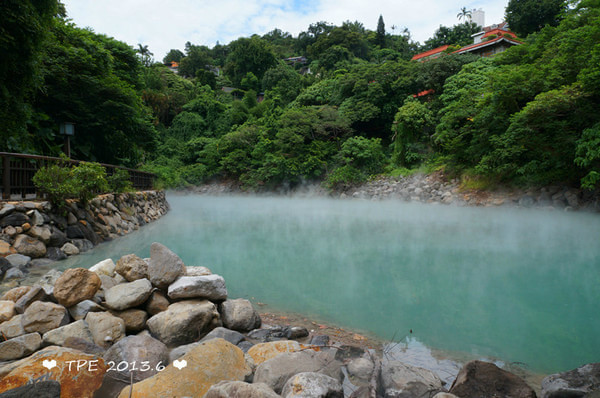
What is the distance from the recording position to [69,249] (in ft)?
19.1

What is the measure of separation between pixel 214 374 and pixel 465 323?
2493 mm

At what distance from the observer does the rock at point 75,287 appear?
2908mm

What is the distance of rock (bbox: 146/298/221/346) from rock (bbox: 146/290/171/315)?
0.18 m

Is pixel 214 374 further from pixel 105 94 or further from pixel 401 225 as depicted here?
pixel 105 94

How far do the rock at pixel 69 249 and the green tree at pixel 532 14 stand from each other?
94.4ft

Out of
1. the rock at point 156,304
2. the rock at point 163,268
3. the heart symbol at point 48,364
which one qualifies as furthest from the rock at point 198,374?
the rock at point 163,268

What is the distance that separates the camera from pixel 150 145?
13.6 meters

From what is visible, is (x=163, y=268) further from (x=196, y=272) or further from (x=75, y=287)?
(x=75, y=287)

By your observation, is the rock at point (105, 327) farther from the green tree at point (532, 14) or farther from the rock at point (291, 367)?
the green tree at point (532, 14)

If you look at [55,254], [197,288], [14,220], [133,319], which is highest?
[14,220]

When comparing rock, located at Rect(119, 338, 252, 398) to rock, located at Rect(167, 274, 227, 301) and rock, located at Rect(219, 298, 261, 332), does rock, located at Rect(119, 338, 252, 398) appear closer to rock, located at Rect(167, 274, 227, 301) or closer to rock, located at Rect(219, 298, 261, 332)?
rock, located at Rect(219, 298, 261, 332)

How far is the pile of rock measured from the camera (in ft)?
16.0

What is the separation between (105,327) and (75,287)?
1.73 feet

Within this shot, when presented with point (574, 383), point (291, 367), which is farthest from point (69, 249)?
point (574, 383)
